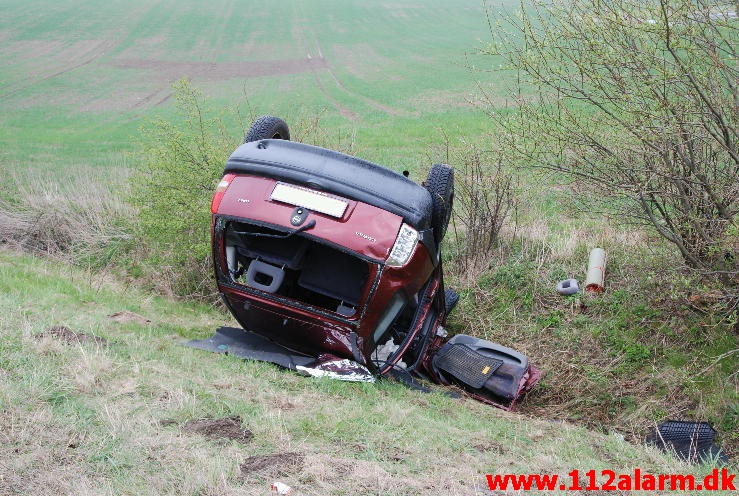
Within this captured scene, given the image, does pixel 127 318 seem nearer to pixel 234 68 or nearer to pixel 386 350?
pixel 386 350

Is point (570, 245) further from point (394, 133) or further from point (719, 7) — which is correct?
point (394, 133)

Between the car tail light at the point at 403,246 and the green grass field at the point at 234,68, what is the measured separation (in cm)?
1140

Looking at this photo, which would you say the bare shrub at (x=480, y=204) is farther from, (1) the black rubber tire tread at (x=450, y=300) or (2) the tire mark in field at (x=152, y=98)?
(2) the tire mark in field at (x=152, y=98)

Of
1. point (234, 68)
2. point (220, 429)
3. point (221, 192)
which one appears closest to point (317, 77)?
point (234, 68)

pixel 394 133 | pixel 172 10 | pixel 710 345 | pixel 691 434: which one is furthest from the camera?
pixel 172 10

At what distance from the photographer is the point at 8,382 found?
15.9ft

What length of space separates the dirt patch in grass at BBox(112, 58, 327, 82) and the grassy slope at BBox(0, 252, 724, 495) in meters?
37.6

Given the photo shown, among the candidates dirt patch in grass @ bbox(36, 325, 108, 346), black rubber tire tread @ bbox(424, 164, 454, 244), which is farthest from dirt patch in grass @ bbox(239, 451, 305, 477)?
black rubber tire tread @ bbox(424, 164, 454, 244)

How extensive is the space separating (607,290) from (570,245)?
1.21m

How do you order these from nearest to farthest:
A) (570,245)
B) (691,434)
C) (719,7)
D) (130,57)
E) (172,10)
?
(691,434), (719,7), (570,245), (130,57), (172,10)

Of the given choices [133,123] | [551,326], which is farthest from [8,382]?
[133,123]

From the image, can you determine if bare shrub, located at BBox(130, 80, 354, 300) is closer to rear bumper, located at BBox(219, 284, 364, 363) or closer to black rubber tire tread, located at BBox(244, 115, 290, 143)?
black rubber tire tread, located at BBox(244, 115, 290, 143)

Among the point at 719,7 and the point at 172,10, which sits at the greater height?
the point at 719,7

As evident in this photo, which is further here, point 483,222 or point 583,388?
point 483,222
